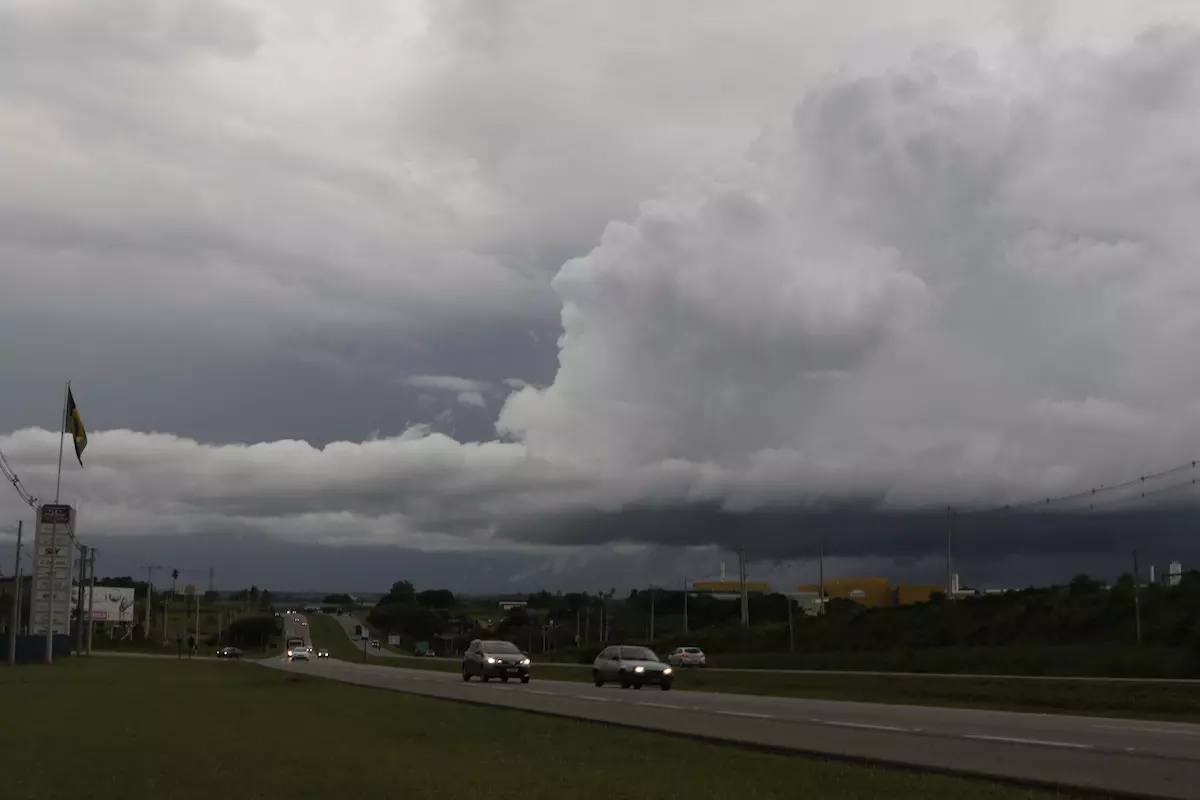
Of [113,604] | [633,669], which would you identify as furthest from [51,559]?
[113,604]

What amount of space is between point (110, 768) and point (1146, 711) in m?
27.0

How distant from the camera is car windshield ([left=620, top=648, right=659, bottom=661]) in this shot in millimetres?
46684

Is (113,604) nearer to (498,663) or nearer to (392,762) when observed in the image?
(498,663)

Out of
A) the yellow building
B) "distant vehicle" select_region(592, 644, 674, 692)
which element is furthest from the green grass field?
the yellow building

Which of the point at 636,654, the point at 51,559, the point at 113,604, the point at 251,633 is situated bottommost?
the point at 251,633

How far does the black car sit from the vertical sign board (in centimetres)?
4666

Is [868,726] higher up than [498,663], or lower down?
higher up

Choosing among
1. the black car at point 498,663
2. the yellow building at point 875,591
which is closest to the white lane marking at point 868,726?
the black car at point 498,663

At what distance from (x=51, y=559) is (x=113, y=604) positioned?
331 feet

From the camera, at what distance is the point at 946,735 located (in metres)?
22.1

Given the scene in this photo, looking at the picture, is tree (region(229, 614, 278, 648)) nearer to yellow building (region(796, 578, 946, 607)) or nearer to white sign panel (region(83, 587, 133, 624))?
white sign panel (region(83, 587, 133, 624))

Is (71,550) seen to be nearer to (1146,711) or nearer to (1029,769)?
(1146,711)

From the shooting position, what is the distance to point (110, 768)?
17375 mm

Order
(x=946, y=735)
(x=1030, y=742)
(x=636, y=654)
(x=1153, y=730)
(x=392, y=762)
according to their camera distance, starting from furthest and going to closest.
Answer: (x=636, y=654), (x=1153, y=730), (x=946, y=735), (x=1030, y=742), (x=392, y=762)
